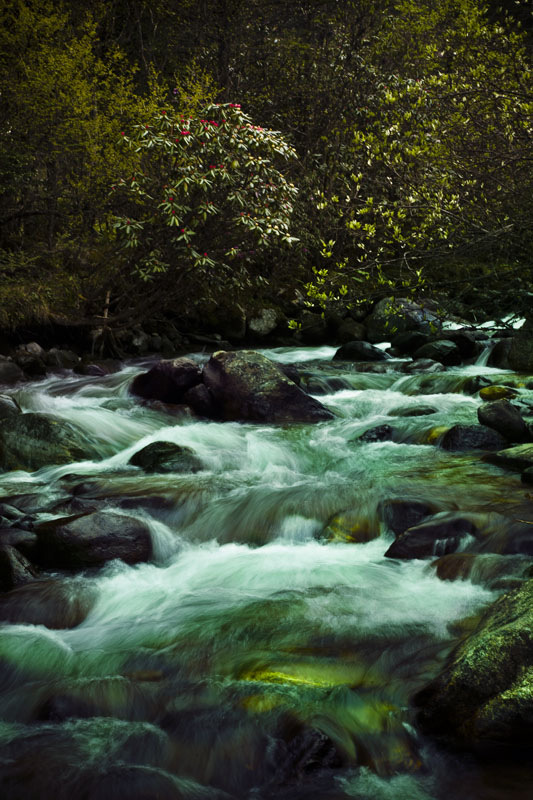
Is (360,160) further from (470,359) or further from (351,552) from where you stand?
(351,552)

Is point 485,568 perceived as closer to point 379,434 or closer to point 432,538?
point 432,538

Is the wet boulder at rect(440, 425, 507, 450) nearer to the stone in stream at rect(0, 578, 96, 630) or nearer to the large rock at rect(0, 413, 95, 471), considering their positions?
the large rock at rect(0, 413, 95, 471)

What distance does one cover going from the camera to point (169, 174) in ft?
41.6

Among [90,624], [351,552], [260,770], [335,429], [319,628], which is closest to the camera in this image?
[260,770]

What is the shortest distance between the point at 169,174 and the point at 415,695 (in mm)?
11243

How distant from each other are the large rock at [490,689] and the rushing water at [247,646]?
0.42 feet

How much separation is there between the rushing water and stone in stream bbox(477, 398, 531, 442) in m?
0.91

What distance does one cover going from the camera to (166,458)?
7.54 metres

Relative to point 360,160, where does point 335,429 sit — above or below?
below

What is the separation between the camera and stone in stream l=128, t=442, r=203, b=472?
24.4 feet

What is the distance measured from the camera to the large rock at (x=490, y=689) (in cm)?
288

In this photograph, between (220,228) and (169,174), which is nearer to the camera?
(169,174)

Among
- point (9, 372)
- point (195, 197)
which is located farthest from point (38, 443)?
point (195, 197)

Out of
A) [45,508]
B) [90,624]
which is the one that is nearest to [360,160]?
[45,508]
